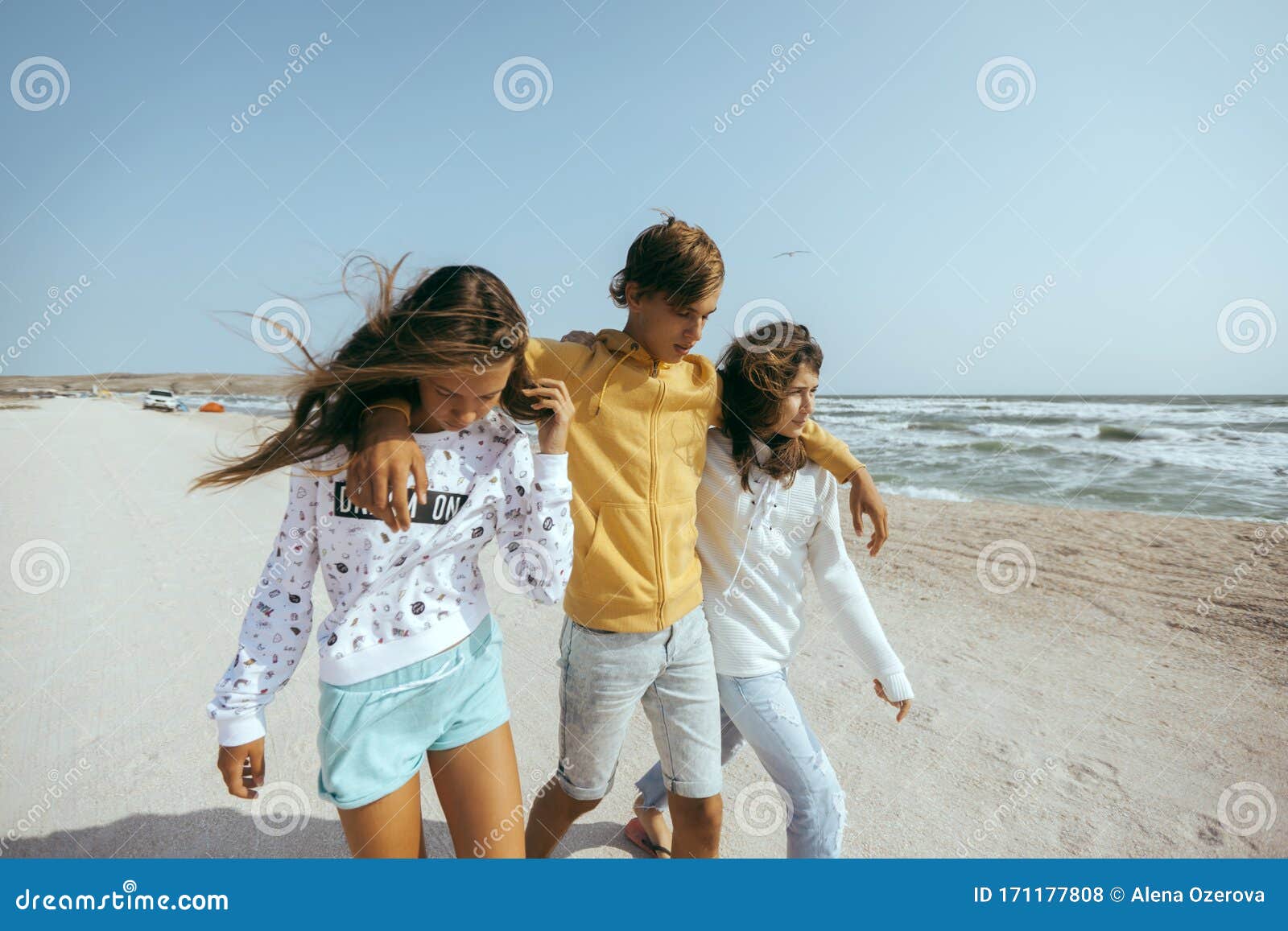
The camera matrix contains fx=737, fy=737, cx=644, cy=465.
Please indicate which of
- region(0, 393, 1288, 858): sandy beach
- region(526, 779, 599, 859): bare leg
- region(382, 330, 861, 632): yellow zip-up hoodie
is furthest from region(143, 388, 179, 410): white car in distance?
region(382, 330, 861, 632): yellow zip-up hoodie

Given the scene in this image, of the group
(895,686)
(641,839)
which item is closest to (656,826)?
(641,839)

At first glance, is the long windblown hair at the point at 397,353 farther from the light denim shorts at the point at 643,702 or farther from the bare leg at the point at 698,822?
the bare leg at the point at 698,822

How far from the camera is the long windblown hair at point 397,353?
1.66m

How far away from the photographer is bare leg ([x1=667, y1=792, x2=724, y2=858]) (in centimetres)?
229

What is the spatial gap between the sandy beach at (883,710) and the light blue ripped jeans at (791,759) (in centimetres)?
69

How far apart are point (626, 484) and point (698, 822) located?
3.54ft

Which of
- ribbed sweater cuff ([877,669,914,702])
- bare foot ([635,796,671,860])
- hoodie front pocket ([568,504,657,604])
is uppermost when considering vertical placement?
ribbed sweater cuff ([877,669,914,702])

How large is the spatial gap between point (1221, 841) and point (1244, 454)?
1357cm

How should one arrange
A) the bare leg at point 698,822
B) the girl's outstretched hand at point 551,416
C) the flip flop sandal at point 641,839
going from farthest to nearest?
the flip flop sandal at point 641,839 < the bare leg at point 698,822 < the girl's outstretched hand at point 551,416

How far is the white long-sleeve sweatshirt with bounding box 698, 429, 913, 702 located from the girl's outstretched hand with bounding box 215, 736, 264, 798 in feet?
4.41

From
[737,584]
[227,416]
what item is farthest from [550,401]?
[227,416]

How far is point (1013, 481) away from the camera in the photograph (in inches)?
522

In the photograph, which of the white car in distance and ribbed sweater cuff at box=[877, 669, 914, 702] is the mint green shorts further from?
the white car in distance

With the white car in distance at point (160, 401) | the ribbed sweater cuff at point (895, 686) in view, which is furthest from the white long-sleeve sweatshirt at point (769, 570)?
the white car in distance at point (160, 401)
